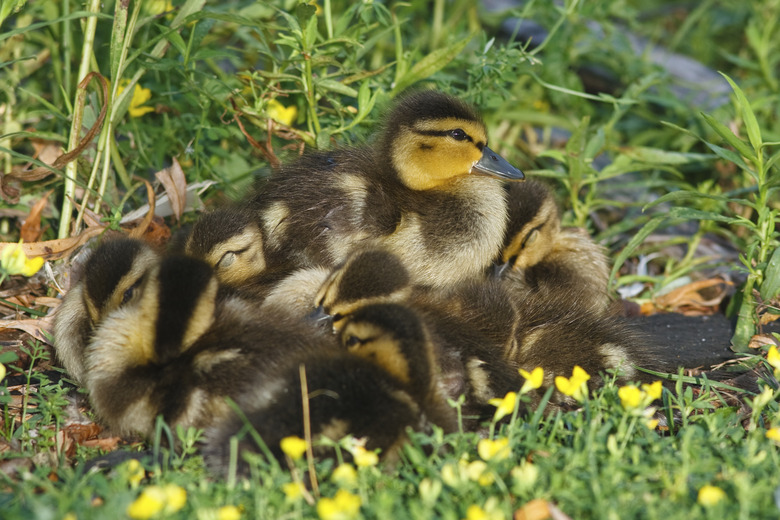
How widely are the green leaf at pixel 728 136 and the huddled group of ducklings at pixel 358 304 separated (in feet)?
2.57

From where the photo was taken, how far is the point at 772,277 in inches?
137

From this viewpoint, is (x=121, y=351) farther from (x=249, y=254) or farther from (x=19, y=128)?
(x=19, y=128)

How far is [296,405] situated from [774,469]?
133 centimetres

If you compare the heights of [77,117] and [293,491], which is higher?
[77,117]

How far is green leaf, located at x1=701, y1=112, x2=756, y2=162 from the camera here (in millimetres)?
3412

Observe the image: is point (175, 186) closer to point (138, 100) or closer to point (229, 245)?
point (138, 100)

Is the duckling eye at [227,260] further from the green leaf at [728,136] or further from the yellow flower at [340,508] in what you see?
the green leaf at [728,136]

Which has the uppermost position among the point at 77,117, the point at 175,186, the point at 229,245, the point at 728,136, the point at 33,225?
the point at 728,136

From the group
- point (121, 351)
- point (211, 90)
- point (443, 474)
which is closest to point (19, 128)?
point (211, 90)

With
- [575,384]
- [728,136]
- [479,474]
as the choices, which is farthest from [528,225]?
[479,474]

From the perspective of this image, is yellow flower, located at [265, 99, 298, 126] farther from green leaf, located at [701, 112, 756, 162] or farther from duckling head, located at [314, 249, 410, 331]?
green leaf, located at [701, 112, 756, 162]

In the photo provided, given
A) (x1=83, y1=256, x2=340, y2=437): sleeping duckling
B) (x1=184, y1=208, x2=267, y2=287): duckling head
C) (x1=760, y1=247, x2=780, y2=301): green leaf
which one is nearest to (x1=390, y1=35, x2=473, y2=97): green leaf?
(x1=184, y1=208, x2=267, y2=287): duckling head

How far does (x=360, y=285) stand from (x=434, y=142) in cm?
93

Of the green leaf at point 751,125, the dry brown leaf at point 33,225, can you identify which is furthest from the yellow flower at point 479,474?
the dry brown leaf at point 33,225
